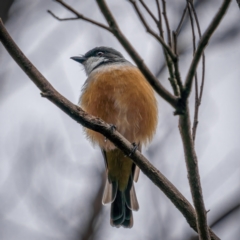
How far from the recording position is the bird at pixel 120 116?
5988mm

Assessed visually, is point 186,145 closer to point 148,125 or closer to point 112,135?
point 112,135

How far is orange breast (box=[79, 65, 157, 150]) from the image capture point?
235 inches

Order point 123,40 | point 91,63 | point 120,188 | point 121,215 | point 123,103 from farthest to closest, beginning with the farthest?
1. point 91,63
2. point 120,188
3. point 121,215
4. point 123,103
5. point 123,40

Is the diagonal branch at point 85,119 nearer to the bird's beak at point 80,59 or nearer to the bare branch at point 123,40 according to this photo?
the bare branch at point 123,40

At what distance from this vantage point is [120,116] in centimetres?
598

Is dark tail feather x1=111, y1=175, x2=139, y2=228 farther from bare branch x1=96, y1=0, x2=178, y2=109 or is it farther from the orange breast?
bare branch x1=96, y1=0, x2=178, y2=109

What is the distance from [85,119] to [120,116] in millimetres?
1992

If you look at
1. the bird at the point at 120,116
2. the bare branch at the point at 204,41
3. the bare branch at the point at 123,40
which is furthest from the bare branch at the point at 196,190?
the bird at the point at 120,116

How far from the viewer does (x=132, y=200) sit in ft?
20.8

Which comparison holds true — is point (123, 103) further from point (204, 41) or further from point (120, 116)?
point (204, 41)

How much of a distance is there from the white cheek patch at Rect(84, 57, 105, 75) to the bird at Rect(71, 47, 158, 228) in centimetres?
59

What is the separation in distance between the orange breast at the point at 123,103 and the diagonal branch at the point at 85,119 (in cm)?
A: 155

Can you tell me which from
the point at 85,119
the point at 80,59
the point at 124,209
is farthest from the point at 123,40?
the point at 80,59

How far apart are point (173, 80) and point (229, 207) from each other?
128 inches
